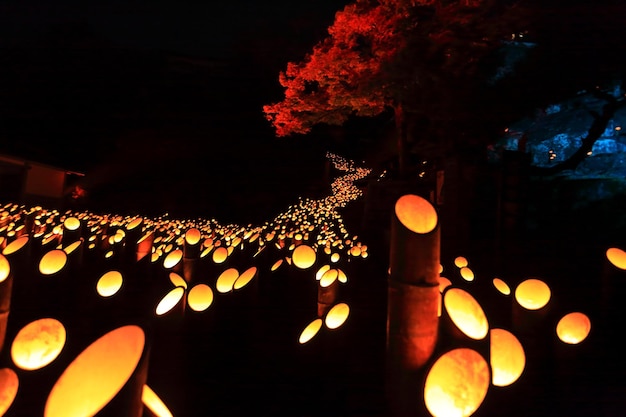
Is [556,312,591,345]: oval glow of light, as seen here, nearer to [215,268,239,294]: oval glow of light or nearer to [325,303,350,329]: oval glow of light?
[325,303,350,329]: oval glow of light

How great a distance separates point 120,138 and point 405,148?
60.2 feet

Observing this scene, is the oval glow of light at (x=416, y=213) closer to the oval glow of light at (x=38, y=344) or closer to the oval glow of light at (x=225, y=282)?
the oval glow of light at (x=225, y=282)

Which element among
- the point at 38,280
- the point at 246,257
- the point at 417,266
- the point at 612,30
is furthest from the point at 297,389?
the point at 612,30

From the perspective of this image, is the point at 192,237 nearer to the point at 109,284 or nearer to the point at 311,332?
the point at 109,284

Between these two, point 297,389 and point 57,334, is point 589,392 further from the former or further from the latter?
point 57,334

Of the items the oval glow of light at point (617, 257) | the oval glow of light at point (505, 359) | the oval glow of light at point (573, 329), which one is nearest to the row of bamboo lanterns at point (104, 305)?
the oval glow of light at point (505, 359)

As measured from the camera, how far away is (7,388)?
5.03 feet

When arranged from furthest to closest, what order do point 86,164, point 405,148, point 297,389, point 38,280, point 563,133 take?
point 86,164 → point 405,148 → point 563,133 → point 38,280 → point 297,389

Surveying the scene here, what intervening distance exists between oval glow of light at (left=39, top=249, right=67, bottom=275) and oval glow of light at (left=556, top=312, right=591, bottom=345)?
4.63 meters

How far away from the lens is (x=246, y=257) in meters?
6.25

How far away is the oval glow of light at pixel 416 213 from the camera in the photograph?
1.73 meters

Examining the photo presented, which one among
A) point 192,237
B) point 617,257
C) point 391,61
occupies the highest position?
point 391,61

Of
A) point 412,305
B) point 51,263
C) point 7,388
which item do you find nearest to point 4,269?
point 7,388

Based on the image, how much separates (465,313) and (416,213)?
0.58 metres
